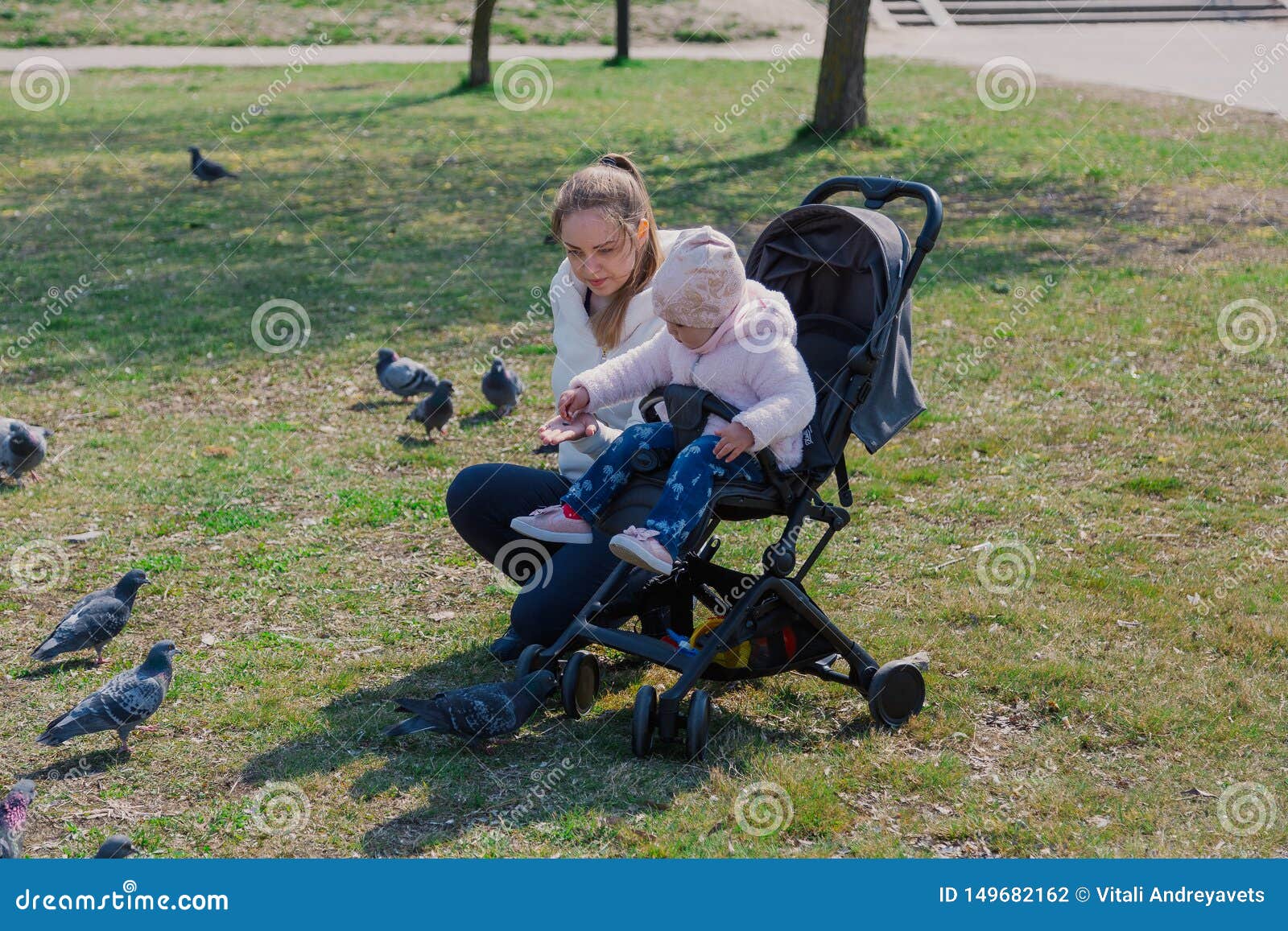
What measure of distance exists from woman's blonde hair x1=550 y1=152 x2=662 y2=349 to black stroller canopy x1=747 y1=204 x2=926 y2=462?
15.4 inches

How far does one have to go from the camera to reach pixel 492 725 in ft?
13.3

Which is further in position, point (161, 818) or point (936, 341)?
point (936, 341)

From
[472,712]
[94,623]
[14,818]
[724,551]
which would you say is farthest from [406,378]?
[14,818]

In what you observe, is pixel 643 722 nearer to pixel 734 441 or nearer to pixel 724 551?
pixel 734 441

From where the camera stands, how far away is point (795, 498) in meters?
4.07

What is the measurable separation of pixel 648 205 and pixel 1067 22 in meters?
27.7

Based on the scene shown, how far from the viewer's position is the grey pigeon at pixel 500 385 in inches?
301

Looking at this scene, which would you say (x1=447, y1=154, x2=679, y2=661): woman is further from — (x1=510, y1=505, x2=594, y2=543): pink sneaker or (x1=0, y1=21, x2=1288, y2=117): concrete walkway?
(x1=0, y1=21, x2=1288, y2=117): concrete walkway

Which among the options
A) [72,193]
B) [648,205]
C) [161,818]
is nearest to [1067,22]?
[72,193]

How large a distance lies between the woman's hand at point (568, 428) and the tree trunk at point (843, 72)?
39.9 ft

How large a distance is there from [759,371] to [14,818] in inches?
104

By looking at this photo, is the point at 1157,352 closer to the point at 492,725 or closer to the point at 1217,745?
the point at 1217,745

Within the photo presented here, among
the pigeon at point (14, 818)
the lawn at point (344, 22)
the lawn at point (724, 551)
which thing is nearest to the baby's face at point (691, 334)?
the lawn at point (724, 551)

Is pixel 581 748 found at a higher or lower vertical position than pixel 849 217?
lower
